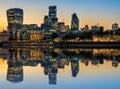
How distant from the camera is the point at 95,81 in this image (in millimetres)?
24047

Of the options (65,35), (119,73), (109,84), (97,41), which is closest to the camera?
(109,84)

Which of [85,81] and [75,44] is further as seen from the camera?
[75,44]

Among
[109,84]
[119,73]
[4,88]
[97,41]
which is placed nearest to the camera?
[4,88]

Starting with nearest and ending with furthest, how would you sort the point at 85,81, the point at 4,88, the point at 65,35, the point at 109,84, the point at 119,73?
the point at 4,88 → the point at 109,84 → the point at 85,81 → the point at 119,73 → the point at 65,35

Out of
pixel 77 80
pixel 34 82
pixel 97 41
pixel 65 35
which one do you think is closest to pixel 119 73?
pixel 77 80

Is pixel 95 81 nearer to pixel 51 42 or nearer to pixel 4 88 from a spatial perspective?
pixel 4 88

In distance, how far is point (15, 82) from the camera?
2345 cm

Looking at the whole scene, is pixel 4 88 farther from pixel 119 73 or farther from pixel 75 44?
pixel 75 44

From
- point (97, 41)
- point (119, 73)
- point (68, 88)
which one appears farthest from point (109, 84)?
point (97, 41)

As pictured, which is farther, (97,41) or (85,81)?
(97,41)

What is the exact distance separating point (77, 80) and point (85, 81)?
2.49 feet

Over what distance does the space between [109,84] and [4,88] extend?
17.5ft

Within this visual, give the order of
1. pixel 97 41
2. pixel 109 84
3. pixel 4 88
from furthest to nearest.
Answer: pixel 97 41
pixel 109 84
pixel 4 88

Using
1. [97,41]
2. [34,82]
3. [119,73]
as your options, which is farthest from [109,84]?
[97,41]
